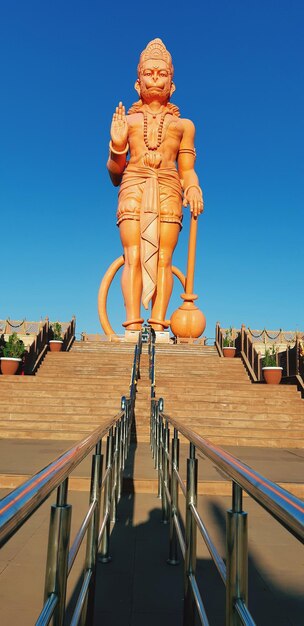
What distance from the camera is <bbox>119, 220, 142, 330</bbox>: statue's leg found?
18203mm

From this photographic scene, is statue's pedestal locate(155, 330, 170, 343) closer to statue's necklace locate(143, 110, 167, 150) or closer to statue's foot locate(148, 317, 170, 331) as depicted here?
statue's foot locate(148, 317, 170, 331)

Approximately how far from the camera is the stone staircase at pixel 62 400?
8234 millimetres

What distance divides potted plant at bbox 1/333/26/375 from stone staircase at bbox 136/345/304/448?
3482 mm

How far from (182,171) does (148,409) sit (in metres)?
12.5

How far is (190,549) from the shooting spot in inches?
82.2

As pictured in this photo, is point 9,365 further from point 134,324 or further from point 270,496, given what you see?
Answer: point 270,496

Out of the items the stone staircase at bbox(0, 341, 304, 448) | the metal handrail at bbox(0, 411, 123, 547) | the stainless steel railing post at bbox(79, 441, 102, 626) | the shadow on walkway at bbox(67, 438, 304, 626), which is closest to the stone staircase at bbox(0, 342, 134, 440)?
the stone staircase at bbox(0, 341, 304, 448)

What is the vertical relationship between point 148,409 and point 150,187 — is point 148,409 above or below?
below

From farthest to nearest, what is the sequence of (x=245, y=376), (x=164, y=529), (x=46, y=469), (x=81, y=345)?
(x=81, y=345), (x=245, y=376), (x=164, y=529), (x=46, y=469)

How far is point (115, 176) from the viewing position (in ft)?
62.5

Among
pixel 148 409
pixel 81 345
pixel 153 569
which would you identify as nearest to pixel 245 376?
pixel 148 409

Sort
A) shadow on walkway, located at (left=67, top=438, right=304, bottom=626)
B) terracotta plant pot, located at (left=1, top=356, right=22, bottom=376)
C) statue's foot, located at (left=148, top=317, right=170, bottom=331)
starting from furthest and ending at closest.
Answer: statue's foot, located at (left=148, top=317, right=170, bottom=331)
terracotta plant pot, located at (left=1, top=356, right=22, bottom=376)
shadow on walkway, located at (left=67, top=438, right=304, bottom=626)

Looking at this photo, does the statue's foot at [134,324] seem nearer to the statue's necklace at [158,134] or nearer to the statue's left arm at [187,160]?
the statue's left arm at [187,160]

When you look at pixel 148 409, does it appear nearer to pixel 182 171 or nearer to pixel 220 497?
pixel 220 497
